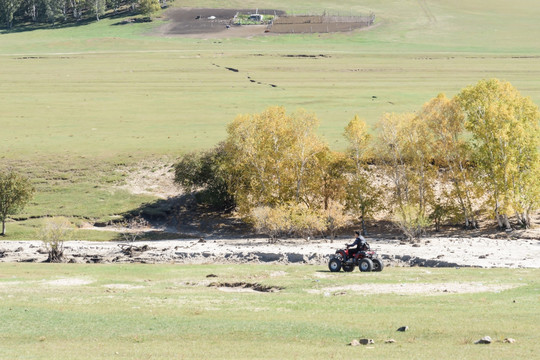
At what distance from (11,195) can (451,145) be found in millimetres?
43852

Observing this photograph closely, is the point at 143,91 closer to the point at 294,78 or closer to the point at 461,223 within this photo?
the point at 294,78

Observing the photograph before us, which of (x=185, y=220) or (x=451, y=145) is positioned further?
(x=185, y=220)

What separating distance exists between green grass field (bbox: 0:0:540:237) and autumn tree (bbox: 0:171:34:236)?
3.00m

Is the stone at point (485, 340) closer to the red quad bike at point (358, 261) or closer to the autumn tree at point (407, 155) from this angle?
the red quad bike at point (358, 261)

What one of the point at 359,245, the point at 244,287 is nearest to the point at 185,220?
the point at 244,287

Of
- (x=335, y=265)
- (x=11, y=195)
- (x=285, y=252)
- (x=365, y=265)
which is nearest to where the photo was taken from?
(x=365, y=265)

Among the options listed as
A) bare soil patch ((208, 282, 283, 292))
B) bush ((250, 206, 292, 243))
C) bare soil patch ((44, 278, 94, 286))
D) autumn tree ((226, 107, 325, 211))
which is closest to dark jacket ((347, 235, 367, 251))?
bare soil patch ((208, 282, 283, 292))

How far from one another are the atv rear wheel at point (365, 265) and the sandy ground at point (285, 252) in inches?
375

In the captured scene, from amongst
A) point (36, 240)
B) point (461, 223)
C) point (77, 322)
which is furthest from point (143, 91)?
point (77, 322)

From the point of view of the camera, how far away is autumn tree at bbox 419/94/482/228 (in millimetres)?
64562

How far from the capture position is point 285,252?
183 ft

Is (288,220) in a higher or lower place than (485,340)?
lower

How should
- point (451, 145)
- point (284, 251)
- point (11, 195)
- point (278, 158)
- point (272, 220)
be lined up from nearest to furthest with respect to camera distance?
point (284, 251)
point (272, 220)
point (451, 145)
point (11, 195)
point (278, 158)

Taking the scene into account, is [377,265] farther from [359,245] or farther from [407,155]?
[407,155]
